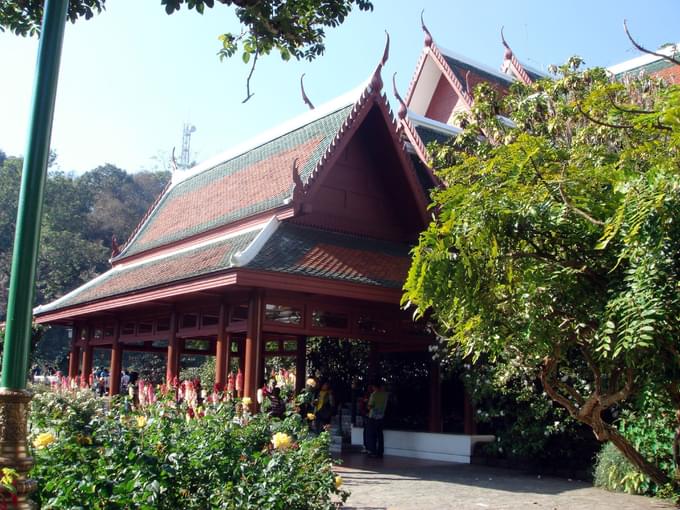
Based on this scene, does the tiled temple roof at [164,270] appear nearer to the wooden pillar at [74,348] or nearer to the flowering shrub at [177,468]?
the wooden pillar at [74,348]

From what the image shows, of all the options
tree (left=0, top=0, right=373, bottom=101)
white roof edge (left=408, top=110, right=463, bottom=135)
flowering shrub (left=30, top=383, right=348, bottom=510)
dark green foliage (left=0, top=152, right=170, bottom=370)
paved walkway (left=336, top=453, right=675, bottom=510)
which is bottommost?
paved walkway (left=336, top=453, right=675, bottom=510)

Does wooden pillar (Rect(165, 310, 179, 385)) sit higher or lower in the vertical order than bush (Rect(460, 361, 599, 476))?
higher

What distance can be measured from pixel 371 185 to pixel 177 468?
9.70 m

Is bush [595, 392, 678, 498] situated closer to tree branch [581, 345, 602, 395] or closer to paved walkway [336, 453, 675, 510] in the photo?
paved walkway [336, 453, 675, 510]

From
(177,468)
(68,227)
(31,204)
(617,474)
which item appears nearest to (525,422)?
(617,474)

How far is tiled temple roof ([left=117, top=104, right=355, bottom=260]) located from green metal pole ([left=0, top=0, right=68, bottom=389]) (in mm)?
8868

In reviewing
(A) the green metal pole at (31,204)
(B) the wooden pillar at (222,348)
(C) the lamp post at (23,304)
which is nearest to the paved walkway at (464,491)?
(B) the wooden pillar at (222,348)

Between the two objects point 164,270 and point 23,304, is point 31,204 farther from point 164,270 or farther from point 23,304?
point 164,270

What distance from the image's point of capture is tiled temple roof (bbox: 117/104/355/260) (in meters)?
14.0

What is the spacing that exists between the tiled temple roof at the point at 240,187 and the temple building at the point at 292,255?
5 centimetres

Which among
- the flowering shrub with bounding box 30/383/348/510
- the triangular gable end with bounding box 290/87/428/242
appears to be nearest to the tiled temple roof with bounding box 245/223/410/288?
the triangular gable end with bounding box 290/87/428/242

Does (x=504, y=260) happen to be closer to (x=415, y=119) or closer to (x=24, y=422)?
(x=24, y=422)

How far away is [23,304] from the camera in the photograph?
3455mm

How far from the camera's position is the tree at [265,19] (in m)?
6.55
